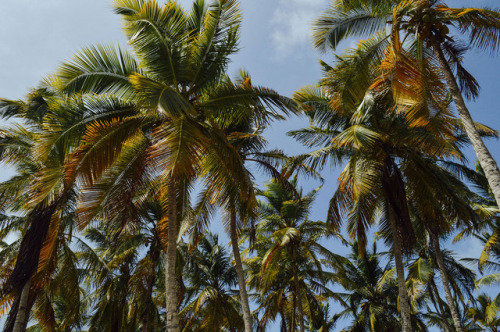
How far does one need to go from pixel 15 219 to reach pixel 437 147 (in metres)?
Answer: 13.6

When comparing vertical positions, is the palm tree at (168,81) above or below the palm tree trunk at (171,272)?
above

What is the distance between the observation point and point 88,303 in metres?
20.0

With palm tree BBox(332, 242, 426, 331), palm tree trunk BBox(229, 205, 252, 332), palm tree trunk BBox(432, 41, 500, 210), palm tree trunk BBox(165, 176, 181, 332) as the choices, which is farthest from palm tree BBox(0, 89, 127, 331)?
palm tree BBox(332, 242, 426, 331)

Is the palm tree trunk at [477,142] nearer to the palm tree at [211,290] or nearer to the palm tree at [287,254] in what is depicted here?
the palm tree at [287,254]

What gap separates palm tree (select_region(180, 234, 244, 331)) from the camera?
59.6 feet

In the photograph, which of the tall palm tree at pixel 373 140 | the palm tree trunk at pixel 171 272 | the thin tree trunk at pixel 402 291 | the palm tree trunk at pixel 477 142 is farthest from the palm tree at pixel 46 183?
the thin tree trunk at pixel 402 291

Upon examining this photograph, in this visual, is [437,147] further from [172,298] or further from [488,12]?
[172,298]

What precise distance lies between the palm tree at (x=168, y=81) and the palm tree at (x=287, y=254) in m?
Result: 6.98

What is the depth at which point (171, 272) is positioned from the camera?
847 centimetres

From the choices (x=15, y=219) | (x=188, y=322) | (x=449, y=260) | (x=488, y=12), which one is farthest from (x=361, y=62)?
(x=449, y=260)

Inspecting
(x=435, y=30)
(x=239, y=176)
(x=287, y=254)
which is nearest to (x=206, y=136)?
(x=239, y=176)

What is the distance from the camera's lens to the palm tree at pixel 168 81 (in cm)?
842

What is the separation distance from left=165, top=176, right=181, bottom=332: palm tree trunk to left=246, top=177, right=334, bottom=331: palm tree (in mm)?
6833

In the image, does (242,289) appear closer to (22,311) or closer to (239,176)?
(239,176)
